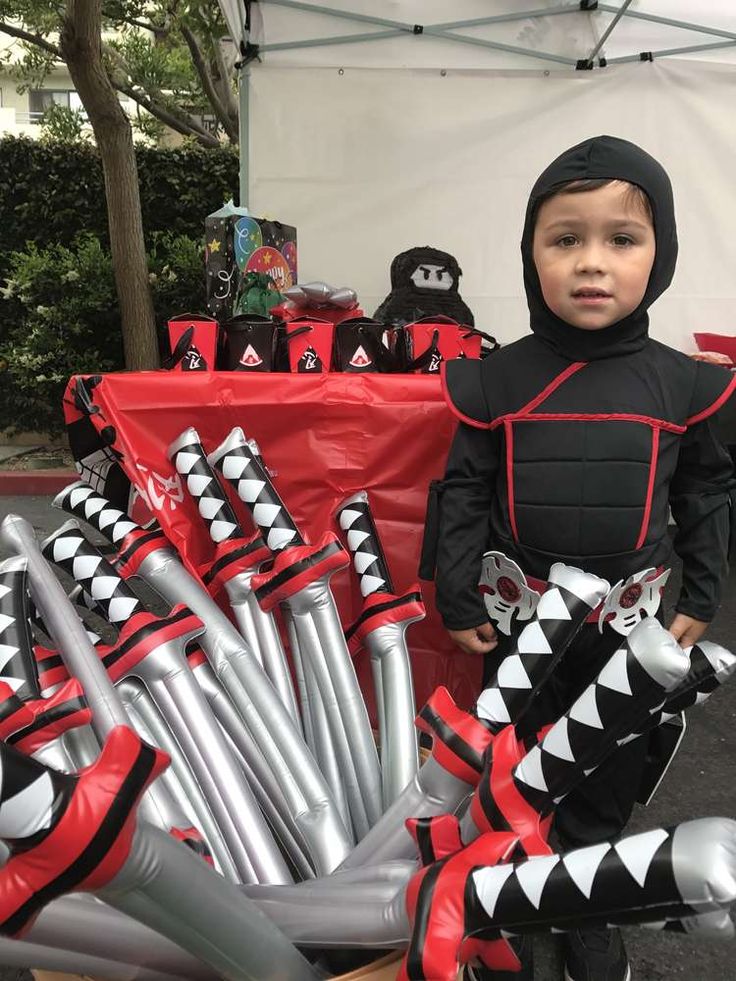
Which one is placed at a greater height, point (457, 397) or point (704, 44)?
point (704, 44)

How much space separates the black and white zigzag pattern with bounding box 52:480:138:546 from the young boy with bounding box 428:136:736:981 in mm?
595

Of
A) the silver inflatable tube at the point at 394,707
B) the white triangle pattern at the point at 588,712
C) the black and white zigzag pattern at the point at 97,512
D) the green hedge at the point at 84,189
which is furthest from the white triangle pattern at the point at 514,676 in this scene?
the green hedge at the point at 84,189

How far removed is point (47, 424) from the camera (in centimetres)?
464

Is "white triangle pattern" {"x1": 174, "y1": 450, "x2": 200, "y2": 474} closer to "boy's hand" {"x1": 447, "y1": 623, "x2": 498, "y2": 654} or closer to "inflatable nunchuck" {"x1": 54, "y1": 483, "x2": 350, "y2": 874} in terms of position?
"inflatable nunchuck" {"x1": 54, "y1": 483, "x2": 350, "y2": 874}

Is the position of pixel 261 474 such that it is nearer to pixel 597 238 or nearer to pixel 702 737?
pixel 597 238

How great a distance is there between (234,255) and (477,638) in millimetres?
1190

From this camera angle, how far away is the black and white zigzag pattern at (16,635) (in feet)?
3.15

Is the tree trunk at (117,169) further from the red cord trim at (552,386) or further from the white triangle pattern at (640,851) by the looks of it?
the white triangle pattern at (640,851)

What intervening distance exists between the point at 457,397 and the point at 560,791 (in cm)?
58

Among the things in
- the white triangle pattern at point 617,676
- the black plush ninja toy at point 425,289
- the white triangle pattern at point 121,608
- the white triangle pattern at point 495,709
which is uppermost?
the black plush ninja toy at point 425,289

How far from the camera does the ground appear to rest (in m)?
1.13

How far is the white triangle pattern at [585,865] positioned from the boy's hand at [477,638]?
0.52 m

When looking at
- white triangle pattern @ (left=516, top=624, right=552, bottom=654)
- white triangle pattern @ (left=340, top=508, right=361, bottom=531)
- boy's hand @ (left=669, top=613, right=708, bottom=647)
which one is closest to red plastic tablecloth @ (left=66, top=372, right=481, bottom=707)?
white triangle pattern @ (left=340, top=508, right=361, bottom=531)

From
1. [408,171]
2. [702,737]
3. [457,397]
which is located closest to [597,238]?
[457,397]
